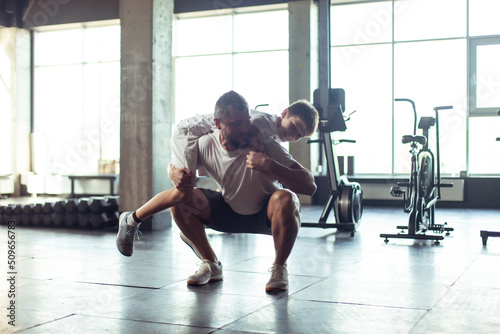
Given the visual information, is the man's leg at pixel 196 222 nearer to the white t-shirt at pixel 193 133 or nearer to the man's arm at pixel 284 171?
the white t-shirt at pixel 193 133

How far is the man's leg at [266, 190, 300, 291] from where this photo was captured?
8.90 feet

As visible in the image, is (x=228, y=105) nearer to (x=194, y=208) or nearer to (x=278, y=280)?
(x=194, y=208)

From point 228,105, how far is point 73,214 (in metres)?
3.63

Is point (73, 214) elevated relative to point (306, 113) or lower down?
lower down

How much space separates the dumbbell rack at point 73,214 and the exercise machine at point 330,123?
1.91 m

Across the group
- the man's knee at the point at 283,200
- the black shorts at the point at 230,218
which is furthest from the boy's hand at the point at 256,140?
Answer: the black shorts at the point at 230,218

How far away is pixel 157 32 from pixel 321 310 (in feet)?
12.7

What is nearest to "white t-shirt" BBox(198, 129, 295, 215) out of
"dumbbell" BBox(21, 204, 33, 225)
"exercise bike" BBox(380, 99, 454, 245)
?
"exercise bike" BBox(380, 99, 454, 245)

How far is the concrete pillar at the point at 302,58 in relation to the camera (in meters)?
9.03

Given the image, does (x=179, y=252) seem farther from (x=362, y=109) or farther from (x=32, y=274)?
(x=362, y=109)

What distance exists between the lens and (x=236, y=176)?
Answer: 9.23ft

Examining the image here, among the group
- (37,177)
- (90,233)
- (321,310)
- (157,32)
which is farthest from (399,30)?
(321,310)

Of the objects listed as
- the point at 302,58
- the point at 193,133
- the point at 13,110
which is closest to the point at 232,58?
the point at 302,58

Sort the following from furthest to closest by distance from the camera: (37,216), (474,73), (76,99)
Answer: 1. (76,99)
2. (474,73)
3. (37,216)
